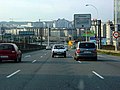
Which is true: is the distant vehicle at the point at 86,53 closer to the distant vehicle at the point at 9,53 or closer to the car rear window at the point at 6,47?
the distant vehicle at the point at 9,53

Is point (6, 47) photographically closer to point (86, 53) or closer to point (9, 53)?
point (9, 53)

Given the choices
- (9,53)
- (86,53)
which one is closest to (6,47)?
(9,53)

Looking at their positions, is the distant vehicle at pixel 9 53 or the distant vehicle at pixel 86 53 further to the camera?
the distant vehicle at pixel 86 53

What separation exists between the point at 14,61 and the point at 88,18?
195 feet

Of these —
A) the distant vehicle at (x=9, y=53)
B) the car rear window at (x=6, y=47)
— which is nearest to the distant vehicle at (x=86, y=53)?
the distant vehicle at (x=9, y=53)

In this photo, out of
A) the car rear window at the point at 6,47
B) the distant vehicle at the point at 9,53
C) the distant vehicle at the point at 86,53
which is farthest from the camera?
the distant vehicle at the point at 86,53

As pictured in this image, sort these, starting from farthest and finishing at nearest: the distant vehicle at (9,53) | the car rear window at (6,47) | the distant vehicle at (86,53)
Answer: the distant vehicle at (86,53) → the car rear window at (6,47) → the distant vehicle at (9,53)

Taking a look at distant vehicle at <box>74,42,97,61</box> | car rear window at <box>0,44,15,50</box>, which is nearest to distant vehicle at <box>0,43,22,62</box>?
car rear window at <box>0,44,15,50</box>

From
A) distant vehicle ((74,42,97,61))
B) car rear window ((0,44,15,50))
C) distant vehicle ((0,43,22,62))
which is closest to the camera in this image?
distant vehicle ((0,43,22,62))

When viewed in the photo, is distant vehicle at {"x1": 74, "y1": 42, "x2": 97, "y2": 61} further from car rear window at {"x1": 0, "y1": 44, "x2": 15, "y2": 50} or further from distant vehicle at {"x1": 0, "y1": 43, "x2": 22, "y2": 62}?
car rear window at {"x1": 0, "y1": 44, "x2": 15, "y2": 50}

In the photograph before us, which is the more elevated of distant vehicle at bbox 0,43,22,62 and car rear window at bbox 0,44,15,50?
A: car rear window at bbox 0,44,15,50

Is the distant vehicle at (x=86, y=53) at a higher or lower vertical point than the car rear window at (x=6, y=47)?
lower

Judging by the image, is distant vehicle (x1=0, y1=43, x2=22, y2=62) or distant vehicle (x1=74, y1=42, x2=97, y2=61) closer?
distant vehicle (x1=0, y1=43, x2=22, y2=62)

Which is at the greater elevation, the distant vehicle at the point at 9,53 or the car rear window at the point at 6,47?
the car rear window at the point at 6,47
